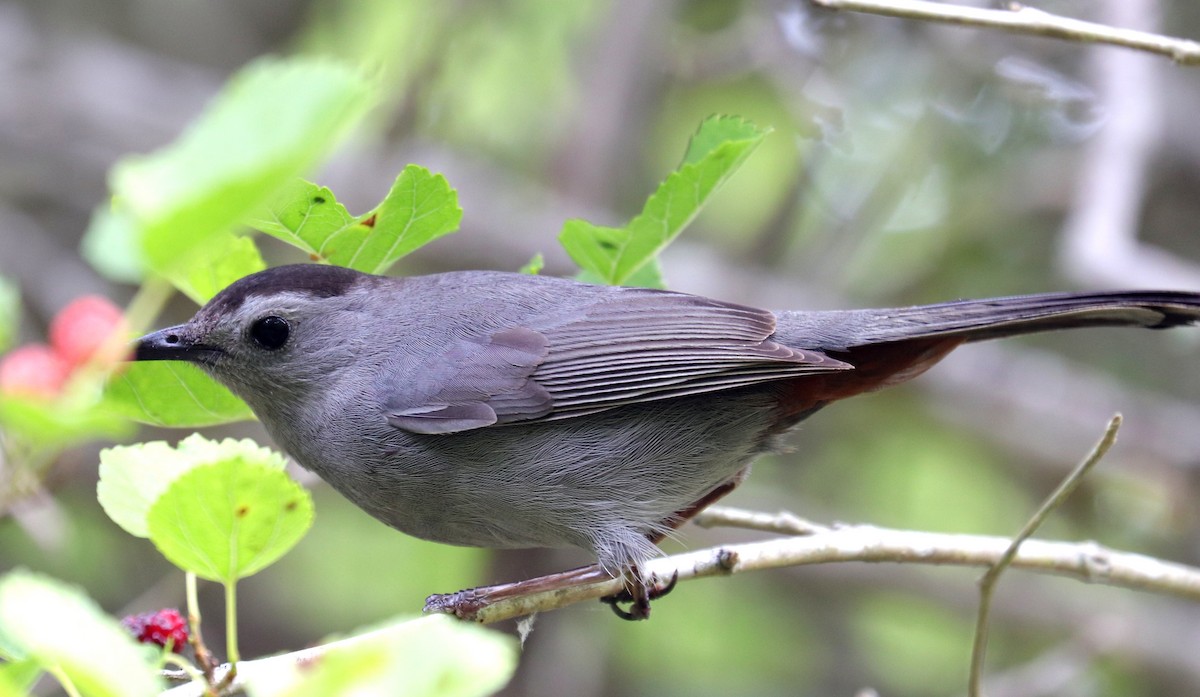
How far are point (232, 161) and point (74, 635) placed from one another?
0.59 metres

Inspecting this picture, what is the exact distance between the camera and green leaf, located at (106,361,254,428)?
8.93ft

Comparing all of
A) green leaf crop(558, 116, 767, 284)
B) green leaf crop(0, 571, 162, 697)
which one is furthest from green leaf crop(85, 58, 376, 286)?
green leaf crop(558, 116, 767, 284)

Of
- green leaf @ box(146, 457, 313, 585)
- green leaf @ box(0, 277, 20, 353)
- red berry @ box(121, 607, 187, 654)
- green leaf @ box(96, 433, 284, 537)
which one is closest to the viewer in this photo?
green leaf @ box(0, 277, 20, 353)

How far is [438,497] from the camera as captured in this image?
3252 mm

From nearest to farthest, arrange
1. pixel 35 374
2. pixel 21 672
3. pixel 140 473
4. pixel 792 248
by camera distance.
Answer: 1. pixel 35 374
2. pixel 21 672
3. pixel 140 473
4. pixel 792 248

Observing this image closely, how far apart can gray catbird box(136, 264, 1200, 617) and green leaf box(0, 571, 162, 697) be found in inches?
72.8

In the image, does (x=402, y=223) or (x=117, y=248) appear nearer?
(x=117, y=248)

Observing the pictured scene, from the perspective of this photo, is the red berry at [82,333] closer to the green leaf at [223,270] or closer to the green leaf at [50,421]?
the green leaf at [50,421]

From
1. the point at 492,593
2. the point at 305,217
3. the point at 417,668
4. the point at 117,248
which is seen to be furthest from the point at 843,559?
the point at 117,248

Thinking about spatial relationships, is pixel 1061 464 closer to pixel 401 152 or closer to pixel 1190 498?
pixel 1190 498

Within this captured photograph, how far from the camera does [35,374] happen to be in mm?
1396

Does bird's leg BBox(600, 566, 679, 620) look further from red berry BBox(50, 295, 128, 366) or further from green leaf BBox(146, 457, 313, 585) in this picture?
red berry BBox(50, 295, 128, 366)

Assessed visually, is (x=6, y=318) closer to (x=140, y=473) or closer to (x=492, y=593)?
(x=140, y=473)

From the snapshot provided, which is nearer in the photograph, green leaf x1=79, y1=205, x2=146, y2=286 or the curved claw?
green leaf x1=79, y1=205, x2=146, y2=286
